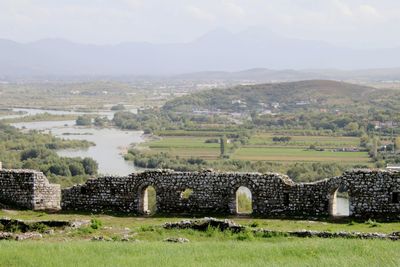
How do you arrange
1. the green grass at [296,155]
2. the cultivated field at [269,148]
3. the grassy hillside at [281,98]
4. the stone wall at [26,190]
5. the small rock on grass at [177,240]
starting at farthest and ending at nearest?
the grassy hillside at [281,98]
the cultivated field at [269,148]
the green grass at [296,155]
the stone wall at [26,190]
the small rock on grass at [177,240]

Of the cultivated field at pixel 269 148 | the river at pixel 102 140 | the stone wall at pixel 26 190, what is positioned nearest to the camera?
the stone wall at pixel 26 190

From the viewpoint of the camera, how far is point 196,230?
20.9 meters

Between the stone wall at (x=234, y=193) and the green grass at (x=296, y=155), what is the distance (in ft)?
189

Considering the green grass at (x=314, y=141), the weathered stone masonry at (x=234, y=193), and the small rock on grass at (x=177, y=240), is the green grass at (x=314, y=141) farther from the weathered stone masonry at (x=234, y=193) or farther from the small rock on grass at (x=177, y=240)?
the small rock on grass at (x=177, y=240)

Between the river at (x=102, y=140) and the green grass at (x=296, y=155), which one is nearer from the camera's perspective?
the river at (x=102, y=140)

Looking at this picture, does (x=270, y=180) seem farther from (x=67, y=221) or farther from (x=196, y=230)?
(x=67, y=221)

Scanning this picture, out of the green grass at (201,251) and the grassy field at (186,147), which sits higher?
the green grass at (201,251)

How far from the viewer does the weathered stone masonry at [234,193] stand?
2377cm

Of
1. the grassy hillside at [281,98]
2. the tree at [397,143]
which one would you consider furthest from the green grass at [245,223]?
the grassy hillside at [281,98]

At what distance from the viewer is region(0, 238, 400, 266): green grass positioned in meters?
15.3

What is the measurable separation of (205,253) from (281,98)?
17233 centimetres

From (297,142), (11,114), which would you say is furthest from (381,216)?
(11,114)

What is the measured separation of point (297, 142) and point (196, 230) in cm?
8699

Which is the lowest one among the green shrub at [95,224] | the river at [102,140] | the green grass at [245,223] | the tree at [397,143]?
the river at [102,140]
